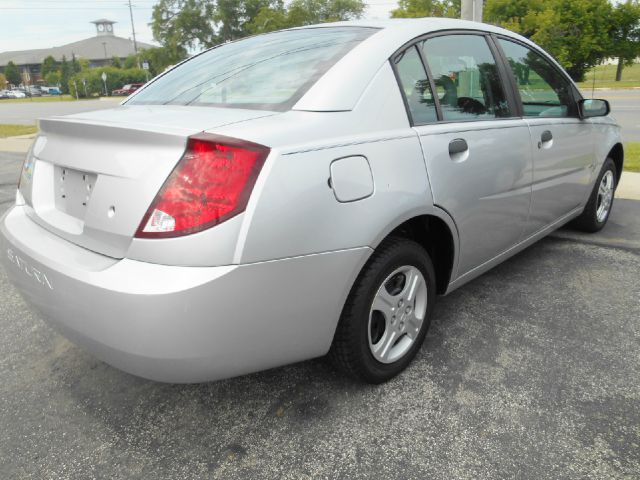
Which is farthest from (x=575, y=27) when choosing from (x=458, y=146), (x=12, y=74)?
(x=12, y=74)

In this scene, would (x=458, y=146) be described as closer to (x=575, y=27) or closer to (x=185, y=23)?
(x=575, y=27)

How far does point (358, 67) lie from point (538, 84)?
1.77m

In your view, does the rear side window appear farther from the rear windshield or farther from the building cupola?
the building cupola

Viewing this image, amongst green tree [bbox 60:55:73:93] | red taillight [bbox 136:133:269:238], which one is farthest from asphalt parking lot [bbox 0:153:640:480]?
A: green tree [bbox 60:55:73:93]

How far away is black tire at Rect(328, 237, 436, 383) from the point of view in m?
2.03

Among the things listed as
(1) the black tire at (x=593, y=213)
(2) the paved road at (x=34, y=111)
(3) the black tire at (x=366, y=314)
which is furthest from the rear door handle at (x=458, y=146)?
(2) the paved road at (x=34, y=111)

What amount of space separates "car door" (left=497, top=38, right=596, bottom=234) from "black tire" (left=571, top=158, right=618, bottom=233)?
38 cm

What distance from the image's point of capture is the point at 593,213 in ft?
13.8

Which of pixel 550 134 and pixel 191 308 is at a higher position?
pixel 550 134

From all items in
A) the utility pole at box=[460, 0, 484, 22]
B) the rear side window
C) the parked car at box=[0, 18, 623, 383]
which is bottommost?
Result: the parked car at box=[0, 18, 623, 383]

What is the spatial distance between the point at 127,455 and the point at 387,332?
1.13 metres

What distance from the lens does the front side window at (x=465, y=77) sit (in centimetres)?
251

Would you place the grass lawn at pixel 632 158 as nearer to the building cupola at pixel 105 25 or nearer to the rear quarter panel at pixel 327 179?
the rear quarter panel at pixel 327 179

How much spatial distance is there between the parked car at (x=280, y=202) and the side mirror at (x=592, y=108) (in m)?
0.89
